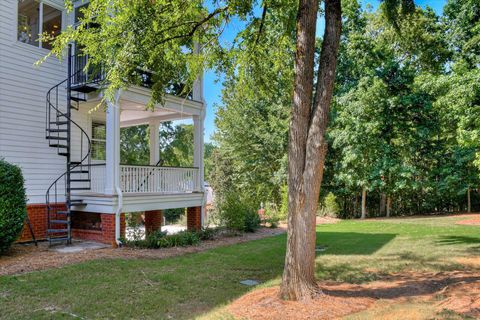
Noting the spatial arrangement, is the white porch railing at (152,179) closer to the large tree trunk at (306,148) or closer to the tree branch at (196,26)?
the tree branch at (196,26)

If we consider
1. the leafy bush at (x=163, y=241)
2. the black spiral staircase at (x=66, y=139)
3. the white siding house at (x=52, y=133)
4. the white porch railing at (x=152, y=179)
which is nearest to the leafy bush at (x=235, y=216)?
the white porch railing at (x=152, y=179)

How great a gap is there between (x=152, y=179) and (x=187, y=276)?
505cm

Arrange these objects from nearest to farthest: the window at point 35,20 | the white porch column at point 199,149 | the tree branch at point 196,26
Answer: the tree branch at point 196,26
the window at point 35,20
the white porch column at point 199,149

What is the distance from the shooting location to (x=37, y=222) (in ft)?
32.9

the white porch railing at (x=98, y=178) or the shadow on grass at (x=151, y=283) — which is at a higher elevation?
the white porch railing at (x=98, y=178)

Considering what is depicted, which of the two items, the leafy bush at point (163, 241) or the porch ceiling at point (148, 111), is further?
the porch ceiling at point (148, 111)

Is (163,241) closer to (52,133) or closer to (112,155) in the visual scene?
(112,155)

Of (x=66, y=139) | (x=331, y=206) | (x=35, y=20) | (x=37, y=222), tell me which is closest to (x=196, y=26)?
(x=66, y=139)

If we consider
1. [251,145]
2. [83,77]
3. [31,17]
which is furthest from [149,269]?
[251,145]

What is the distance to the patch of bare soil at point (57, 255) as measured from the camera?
23.4 ft

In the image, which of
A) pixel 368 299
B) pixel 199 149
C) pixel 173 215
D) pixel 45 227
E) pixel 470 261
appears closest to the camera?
pixel 368 299

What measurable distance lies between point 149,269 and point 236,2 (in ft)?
18.2

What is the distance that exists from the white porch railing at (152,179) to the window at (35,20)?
13.1 feet

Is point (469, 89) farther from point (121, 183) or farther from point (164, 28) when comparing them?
point (121, 183)
